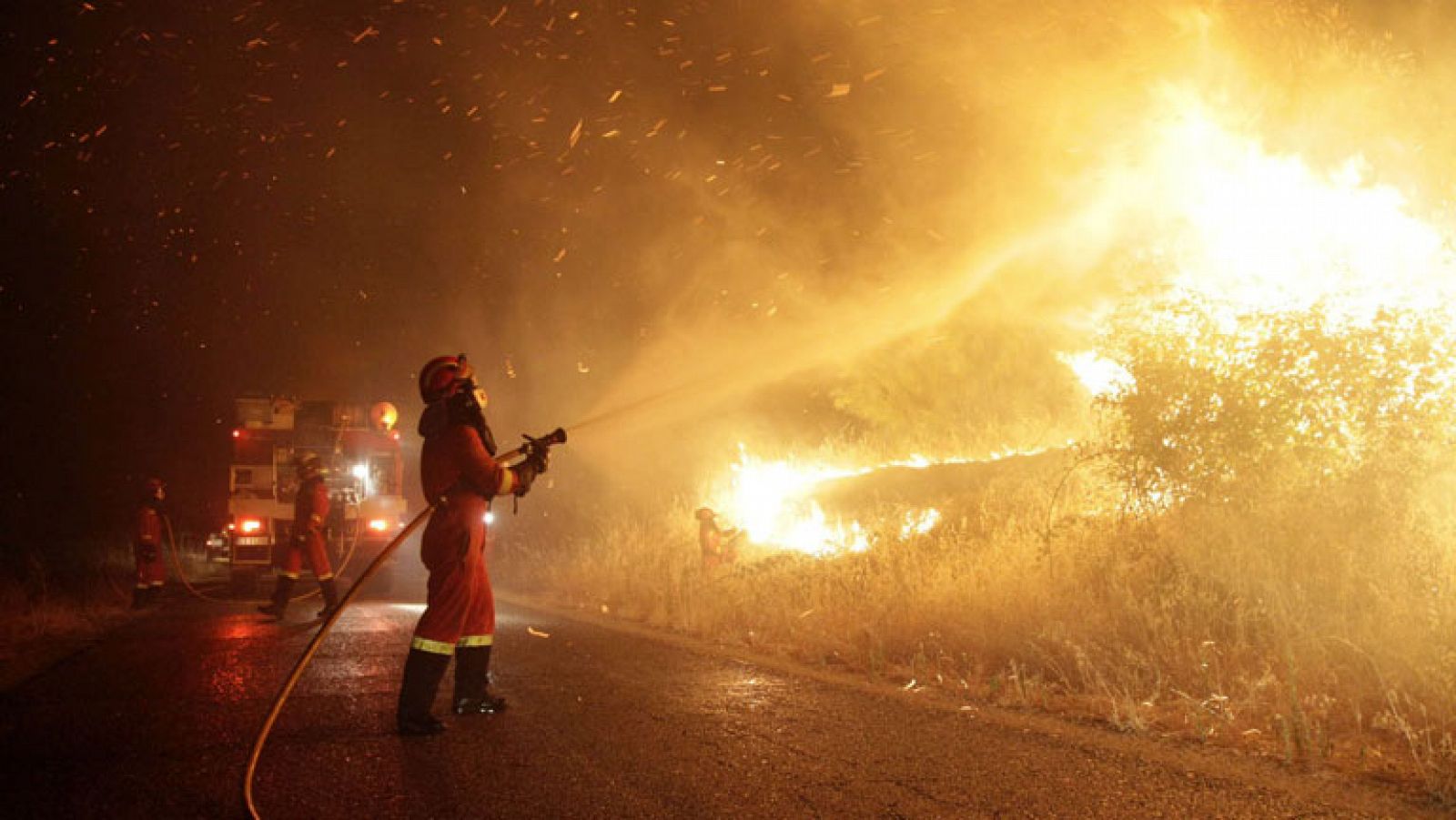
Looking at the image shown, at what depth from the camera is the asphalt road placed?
3.93 m

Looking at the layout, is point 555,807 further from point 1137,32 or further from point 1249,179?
point 1137,32

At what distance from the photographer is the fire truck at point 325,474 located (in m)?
15.7

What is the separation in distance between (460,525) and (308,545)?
6.53 metres

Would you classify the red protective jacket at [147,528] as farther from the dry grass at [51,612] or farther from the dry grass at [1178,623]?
the dry grass at [1178,623]

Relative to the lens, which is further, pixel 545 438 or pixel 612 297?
pixel 612 297

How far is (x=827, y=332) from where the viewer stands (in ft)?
52.3

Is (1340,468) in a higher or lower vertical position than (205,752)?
higher

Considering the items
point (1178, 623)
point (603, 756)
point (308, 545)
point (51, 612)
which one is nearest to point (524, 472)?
point (603, 756)

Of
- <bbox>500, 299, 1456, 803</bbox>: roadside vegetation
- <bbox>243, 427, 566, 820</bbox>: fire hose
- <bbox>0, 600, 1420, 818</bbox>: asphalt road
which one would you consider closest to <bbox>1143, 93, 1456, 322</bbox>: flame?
<bbox>500, 299, 1456, 803</bbox>: roadside vegetation

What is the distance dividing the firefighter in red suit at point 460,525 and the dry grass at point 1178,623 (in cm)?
290

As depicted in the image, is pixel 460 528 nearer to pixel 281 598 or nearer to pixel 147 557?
pixel 281 598

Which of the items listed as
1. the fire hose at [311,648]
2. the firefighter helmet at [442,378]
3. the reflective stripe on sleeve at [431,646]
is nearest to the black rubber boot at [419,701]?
the reflective stripe on sleeve at [431,646]

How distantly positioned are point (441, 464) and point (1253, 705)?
14.8 feet

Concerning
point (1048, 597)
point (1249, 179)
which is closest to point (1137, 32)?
point (1249, 179)
